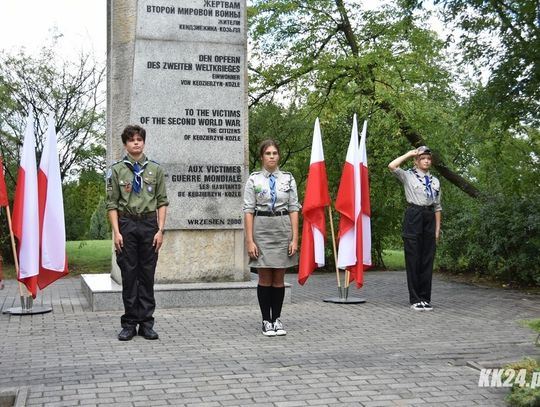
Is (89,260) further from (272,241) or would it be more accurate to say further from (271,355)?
(271,355)

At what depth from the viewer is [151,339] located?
718 cm

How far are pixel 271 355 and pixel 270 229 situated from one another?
4.69ft

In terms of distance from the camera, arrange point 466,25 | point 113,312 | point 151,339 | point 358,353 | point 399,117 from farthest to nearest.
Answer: point 399,117
point 466,25
point 113,312
point 151,339
point 358,353

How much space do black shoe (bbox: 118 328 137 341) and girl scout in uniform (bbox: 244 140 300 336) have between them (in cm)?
129

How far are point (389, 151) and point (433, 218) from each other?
722 centimetres

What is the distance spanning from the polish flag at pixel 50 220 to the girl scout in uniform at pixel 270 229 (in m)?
2.85

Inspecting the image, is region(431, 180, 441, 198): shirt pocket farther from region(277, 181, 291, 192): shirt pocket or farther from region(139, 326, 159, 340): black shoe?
region(139, 326, 159, 340): black shoe

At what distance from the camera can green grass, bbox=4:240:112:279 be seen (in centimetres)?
1648

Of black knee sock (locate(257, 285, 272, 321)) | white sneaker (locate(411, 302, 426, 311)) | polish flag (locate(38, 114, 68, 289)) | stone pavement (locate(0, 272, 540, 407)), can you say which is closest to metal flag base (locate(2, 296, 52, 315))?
stone pavement (locate(0, 272, 540, 407))

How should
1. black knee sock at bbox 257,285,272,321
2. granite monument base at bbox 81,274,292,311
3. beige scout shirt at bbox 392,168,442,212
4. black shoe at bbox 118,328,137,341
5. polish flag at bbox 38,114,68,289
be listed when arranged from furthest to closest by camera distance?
beige scout shirt at bbox 392,168,442,212 → granite monument base at bbox 81,274,292,311 → polish flag at bbox 38,114,68,289 → black knee sock at bbox 257,285,272,321 → black shoe at bbox 118,328,137,341

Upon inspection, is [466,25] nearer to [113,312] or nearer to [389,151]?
[389,151]

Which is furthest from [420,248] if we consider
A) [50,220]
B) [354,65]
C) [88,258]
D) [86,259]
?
[88,258]

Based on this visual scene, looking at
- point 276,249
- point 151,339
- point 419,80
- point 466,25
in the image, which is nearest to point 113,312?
point 151,339

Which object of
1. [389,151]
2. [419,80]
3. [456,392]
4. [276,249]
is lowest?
[456,392]
